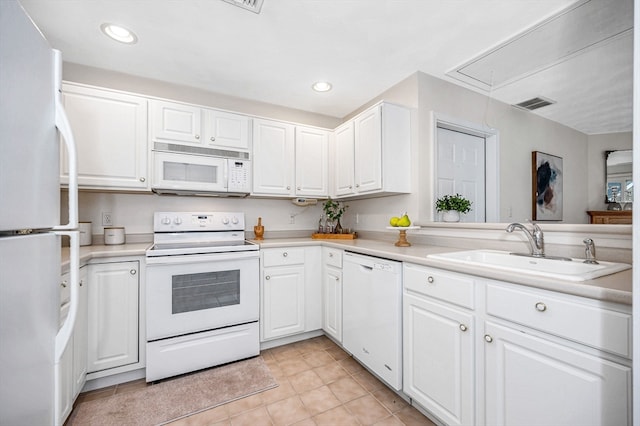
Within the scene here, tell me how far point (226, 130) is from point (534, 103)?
252 cm

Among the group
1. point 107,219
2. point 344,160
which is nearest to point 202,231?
point 107,219

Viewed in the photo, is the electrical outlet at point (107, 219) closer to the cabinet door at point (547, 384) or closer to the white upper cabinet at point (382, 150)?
the white upper cabinet at point (382, 150)

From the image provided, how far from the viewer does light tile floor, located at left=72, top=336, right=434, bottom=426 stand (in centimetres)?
155

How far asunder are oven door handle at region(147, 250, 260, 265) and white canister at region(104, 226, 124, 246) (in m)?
0.57

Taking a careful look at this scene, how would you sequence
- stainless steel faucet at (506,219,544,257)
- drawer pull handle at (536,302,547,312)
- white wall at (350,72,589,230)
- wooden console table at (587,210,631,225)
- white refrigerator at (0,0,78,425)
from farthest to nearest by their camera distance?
white wall at (350,72,589,230) → stainless steel faucet at (506,219,544,257) → wooden console table at (587,210,631,225) → drawer pull handle at (536,302,547,312) → white refrigerator at (0,0,78,425)

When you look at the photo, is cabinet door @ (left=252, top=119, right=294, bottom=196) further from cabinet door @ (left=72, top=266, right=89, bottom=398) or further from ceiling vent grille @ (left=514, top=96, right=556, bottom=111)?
ceiling vent grille @ (left=514, top=96, right=556, bottom=111)

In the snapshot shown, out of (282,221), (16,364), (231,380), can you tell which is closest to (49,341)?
(16,364)

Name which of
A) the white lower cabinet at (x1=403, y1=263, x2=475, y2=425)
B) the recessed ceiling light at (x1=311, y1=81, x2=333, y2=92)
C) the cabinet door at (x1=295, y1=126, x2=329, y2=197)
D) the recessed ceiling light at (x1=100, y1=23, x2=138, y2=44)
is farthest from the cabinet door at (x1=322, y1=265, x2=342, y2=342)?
the recessed ceiling light at (x1=100, y1=23, x2=138, y2=44)

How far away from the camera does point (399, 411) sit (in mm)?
1614

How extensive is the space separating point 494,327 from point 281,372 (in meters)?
1.52

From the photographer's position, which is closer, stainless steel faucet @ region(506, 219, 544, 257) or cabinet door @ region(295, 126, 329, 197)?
stainless steel faucet @ region(506, 219, 544, 257)

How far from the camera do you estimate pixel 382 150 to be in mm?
2270

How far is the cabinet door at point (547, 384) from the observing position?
85cm

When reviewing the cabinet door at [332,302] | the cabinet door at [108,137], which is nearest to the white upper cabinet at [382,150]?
the cabinet door at [332,302]
